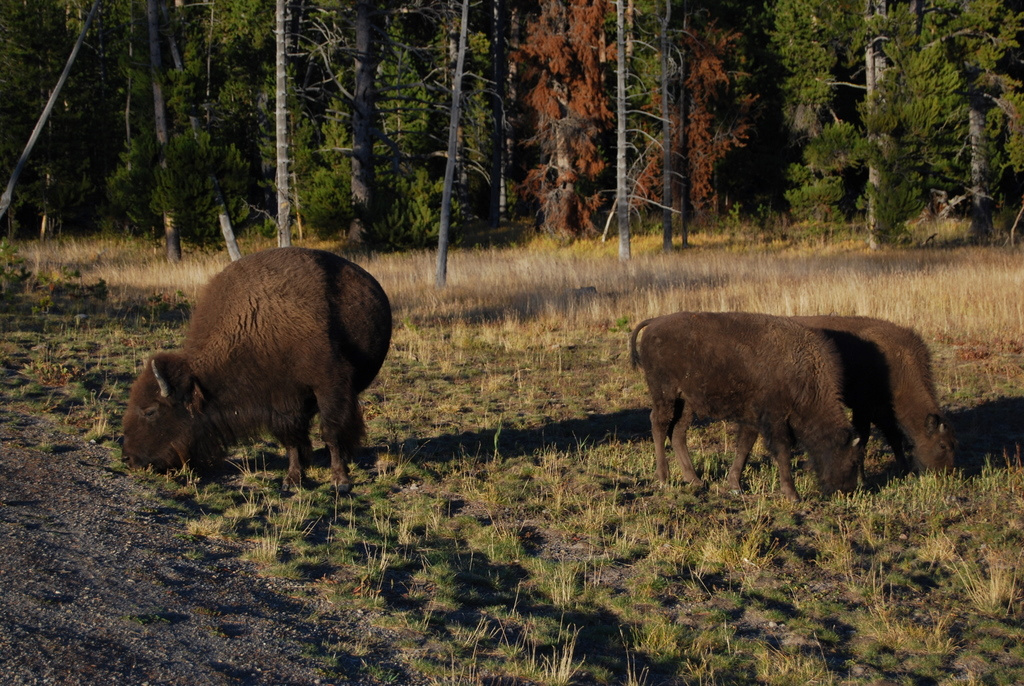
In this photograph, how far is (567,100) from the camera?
36.3 meters

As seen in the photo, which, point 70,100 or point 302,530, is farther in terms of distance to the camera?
point 70,100

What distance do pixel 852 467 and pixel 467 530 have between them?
347 cm

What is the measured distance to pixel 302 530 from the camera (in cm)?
676

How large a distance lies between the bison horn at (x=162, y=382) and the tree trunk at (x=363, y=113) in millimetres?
21851

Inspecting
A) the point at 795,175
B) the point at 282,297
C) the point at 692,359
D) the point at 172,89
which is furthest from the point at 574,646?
the point at 795,175

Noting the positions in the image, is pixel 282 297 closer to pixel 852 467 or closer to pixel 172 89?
pixel 852 467

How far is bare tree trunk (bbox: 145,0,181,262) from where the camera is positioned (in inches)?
1016

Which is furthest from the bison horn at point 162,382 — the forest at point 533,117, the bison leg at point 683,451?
the forest at point 533,117

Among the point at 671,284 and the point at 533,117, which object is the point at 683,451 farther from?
the point at 533,117

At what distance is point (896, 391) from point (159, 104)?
78.1 ft

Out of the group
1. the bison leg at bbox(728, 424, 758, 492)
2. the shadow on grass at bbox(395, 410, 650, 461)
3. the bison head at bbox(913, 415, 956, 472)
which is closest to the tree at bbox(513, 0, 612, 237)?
the shadow on grass at bbox(395, 410, 650, 461)

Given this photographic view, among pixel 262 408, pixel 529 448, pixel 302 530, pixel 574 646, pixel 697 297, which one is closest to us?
pixel 574 646

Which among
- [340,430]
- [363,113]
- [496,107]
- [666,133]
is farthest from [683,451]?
[496,107]

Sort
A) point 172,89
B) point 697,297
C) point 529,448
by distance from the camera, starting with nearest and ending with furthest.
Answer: point 529,448, point 697,297, point 172,89
